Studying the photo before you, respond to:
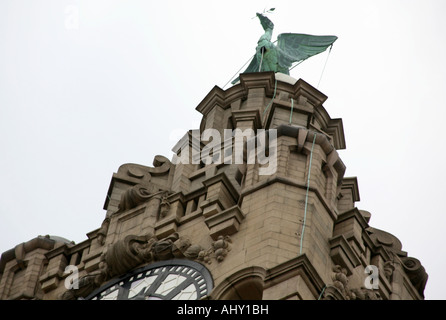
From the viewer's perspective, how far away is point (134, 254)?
4538cm

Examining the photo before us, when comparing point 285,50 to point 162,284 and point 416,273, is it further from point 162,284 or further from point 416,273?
point 162,284

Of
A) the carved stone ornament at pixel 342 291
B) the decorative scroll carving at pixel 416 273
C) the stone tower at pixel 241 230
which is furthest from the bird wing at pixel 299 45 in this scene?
the carved stone ornament at pixel 342 291

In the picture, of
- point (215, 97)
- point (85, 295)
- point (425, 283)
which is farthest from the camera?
point (215, 97)

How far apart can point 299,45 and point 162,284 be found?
488 inches

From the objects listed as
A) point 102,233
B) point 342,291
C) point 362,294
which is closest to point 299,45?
point 102,233

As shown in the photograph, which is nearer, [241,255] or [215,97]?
[241,255]

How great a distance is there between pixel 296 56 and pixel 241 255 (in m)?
11.8

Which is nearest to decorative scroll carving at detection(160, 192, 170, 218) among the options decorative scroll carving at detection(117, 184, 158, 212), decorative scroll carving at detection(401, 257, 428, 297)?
decorative scroll carving at detection(117, 184, 158, 212)

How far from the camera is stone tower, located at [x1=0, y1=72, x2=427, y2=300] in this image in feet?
143

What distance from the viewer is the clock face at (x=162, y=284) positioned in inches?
1720

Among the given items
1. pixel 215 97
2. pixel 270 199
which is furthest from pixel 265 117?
pixel 270 199

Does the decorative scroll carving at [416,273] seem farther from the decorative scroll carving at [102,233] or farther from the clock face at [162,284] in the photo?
the decorative scroll carving at [102,233]
